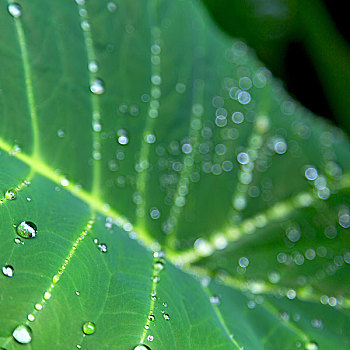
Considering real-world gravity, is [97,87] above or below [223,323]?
above

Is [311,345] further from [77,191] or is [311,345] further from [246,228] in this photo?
[77,191]

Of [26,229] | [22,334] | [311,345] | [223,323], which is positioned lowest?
[22,334]

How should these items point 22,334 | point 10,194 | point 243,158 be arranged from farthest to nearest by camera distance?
point 243,158 → point 10,194 → point 22,334

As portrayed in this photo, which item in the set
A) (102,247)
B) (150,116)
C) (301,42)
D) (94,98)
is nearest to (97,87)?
(94,98)

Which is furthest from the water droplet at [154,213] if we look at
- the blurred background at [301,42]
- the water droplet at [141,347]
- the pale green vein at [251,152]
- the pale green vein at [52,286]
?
the blurred background at [301,42]

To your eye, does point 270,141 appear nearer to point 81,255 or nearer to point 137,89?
point 137,89

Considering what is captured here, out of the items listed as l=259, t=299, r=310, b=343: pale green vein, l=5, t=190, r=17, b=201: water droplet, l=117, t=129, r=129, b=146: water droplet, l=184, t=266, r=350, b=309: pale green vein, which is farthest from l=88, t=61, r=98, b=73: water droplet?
l=259, t=299, r=310, b=343: pale green vein

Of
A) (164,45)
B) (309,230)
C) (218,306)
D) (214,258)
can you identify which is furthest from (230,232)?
(164,45)

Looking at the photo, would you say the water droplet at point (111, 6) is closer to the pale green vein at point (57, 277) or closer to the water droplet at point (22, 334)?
the pale green vein at point (57, 277)
